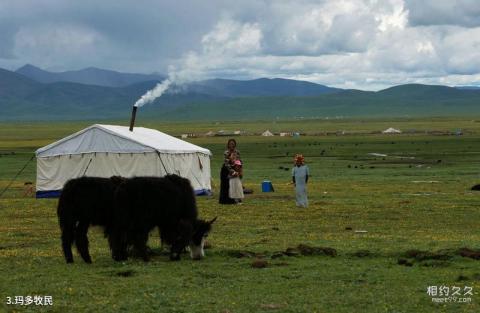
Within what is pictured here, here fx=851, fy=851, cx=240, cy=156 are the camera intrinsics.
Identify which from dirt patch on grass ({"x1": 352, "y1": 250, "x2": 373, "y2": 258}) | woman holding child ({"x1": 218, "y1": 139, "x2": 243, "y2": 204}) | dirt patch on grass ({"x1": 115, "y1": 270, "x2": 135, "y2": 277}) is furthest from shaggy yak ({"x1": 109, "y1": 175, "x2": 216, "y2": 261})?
woman holding child ({"x1": 218, "y1": 139, "x2": 243, "y2": 204})

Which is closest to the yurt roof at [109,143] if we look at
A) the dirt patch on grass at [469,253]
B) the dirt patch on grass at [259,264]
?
the dirt patch on grass at [259,264]

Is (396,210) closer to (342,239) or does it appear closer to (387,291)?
(342,239)

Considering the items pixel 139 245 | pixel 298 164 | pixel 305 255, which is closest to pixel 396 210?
pixel 298 164

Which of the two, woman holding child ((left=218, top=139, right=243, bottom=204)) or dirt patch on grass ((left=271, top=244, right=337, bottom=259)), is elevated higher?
woman holding child ((left=218, top=139, right=243, bottom=204))

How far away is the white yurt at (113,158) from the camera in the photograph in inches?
1223

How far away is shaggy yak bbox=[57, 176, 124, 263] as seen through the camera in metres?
14.1

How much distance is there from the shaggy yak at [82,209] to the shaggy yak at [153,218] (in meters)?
0.21

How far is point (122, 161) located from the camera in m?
31.4

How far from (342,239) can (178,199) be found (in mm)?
4145

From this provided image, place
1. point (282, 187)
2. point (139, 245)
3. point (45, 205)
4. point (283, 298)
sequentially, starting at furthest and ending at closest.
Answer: point (282, 187), point (45, 205), point (139, 245), point (283, 298)

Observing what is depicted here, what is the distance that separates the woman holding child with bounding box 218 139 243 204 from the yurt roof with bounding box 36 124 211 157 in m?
4.92

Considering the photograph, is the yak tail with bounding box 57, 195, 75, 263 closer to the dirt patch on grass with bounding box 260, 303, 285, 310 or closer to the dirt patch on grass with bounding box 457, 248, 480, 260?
the dirt patch on grass with bounding box 260, 303, 285, 310

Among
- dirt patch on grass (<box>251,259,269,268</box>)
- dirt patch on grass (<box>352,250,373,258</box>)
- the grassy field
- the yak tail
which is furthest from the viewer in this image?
dirt patch on grass (<box>352,250,373,258</box>)

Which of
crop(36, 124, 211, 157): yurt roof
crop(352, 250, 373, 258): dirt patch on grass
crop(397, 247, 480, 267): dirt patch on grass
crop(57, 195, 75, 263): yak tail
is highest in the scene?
crop(36, 124, 211, 157): yurt roof
